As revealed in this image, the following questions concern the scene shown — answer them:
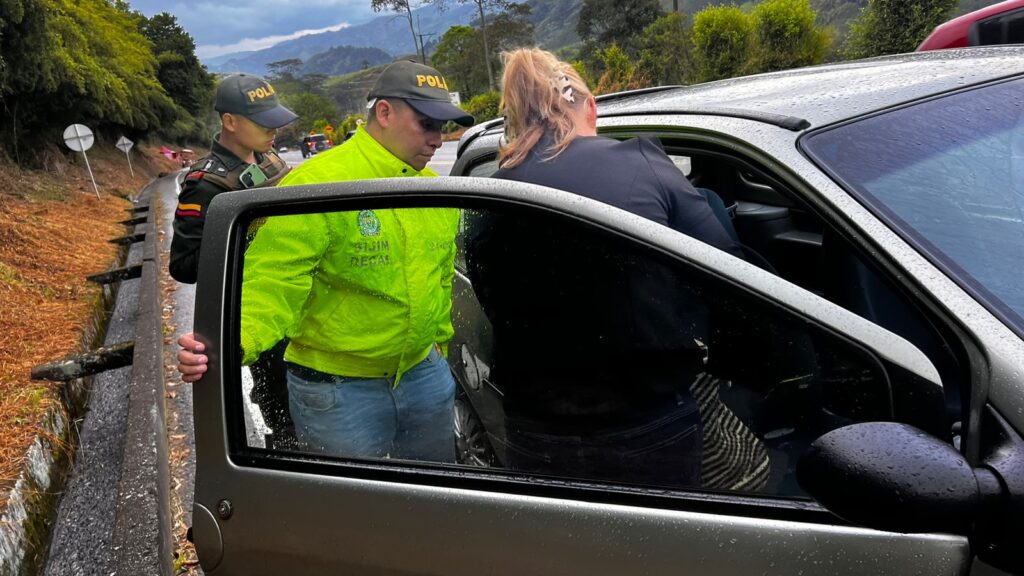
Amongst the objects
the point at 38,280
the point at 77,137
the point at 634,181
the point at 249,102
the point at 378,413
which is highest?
the point at 77,137

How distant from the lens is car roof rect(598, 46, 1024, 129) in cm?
162

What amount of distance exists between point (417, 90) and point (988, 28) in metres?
3.68

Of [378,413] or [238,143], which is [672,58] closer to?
[238,143]

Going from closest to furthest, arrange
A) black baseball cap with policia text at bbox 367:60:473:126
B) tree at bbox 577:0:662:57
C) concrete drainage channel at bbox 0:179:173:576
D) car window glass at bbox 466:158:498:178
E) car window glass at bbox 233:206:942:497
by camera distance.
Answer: car window glass at bbox 233:206:942:497
black baseball cap with policia text at bbox 367:60:473:126
car window glass at bbox 466:158:498:178
concrete drainage channel at bbox 0:179:173:576
tree at bbox 577:0:662:57

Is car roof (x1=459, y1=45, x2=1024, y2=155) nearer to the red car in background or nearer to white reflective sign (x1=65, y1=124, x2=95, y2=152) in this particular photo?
the red car in background

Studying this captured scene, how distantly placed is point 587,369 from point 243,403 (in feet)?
2.51

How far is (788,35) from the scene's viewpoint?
1916 centimetres

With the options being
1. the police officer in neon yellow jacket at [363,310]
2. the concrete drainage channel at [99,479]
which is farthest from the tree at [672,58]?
the police officer in neon yellow jacket at [363,310]

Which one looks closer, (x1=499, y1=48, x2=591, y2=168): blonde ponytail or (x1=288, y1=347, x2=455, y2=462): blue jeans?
(x1=288, y1=347, x2=455, y2=462): blue jeans

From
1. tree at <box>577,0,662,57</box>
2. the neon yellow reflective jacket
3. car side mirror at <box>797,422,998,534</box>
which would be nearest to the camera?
car side mirror at <box>797,422,998,534</box>

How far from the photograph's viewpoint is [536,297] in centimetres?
125

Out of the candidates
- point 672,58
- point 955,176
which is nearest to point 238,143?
point 955,176

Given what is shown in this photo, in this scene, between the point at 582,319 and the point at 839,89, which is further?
the point at 839,89

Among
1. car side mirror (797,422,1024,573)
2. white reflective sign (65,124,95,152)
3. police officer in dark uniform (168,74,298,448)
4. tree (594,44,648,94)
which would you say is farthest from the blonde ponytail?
tree (594,44,648,94)
